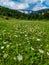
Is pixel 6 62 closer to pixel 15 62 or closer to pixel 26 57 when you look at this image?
pixel 15 62

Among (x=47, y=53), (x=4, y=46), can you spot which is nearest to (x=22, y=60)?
(x=47, y=53)

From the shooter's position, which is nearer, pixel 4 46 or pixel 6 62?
pixel 6 62

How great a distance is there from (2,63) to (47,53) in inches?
103

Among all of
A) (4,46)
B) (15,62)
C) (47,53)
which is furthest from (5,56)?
(47,53)

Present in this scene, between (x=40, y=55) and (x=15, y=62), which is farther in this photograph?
(x=40, y=55)

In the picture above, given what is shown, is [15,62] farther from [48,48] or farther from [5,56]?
[48,48]

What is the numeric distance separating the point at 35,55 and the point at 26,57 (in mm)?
525

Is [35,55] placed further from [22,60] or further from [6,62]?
[6,62]

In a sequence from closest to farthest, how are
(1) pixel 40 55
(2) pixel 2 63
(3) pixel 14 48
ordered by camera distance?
(2) pixel 2 63 < (1) pixel 40 55 < (3) pixel 14 48

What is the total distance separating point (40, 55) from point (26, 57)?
2.53 feet

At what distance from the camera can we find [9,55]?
9.06 metres

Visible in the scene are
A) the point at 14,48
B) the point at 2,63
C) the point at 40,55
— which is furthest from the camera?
the point at 14,48

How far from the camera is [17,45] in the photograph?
1040 cm

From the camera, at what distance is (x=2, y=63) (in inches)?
325
